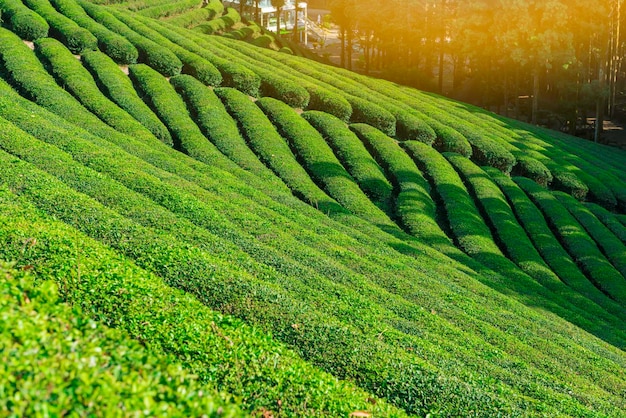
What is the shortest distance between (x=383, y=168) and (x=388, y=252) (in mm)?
9626

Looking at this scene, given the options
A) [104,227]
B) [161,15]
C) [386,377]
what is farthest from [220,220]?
[161,15]

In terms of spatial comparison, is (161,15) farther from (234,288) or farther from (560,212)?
(234,288)

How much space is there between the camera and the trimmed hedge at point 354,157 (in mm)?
25203

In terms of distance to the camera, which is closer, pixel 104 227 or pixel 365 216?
pixel 104 227

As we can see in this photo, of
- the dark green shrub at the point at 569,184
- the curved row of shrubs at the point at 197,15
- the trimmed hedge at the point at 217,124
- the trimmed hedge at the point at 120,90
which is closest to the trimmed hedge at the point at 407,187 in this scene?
the trimmed hedge at the point at 217,124

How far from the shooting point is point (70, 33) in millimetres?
29672

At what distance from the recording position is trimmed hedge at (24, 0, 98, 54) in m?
29.6

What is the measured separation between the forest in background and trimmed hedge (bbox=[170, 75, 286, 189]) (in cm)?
3153

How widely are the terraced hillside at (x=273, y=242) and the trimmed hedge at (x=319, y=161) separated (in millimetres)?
109

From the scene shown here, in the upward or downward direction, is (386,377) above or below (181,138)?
below

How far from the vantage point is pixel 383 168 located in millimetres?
27531

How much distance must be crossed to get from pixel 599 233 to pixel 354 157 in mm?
11402

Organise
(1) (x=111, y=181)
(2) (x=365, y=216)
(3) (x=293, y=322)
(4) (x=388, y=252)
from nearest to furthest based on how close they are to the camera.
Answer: (3) (x=293, y=322) → (1) (x=111, y=181) → (4) (x=388, y=252) → (2) (x=365, y=216)

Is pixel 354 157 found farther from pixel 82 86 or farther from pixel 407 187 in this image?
pixel 82 86
